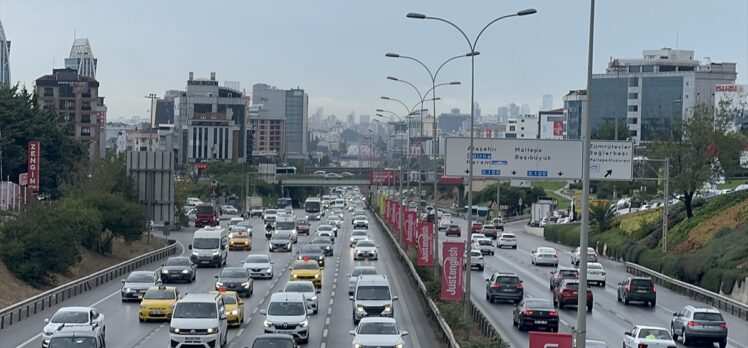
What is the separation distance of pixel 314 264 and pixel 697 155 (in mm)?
36290

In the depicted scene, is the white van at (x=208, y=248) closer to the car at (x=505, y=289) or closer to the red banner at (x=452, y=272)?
the car at (x=505, y=289)

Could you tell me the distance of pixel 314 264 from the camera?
52281mm

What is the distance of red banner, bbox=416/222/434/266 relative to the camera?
54.0 meters

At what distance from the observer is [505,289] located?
47.9 metres

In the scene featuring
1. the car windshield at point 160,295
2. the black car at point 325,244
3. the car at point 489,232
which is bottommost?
the car at point 489,232

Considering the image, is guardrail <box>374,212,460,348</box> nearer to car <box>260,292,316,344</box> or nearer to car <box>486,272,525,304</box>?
car <box>486,272,525,304</box>

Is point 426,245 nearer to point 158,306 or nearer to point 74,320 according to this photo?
point 158,306

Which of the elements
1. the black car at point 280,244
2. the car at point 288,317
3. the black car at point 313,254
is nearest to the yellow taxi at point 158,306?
the car at point 288,317

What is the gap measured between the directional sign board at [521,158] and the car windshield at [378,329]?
76.7 ft

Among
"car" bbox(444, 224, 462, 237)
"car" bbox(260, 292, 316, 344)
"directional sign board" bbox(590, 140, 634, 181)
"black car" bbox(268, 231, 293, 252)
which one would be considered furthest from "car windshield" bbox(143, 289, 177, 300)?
"car" bbox(444, 224, 462, 237)

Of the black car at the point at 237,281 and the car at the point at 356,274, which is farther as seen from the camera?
the black car at the point at 237,281

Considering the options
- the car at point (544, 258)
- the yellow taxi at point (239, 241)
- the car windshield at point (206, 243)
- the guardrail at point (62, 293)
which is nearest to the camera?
the guardrail at point (62, 293)

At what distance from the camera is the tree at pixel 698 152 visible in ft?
257

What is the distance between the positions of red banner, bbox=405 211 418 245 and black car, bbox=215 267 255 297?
890 inches
